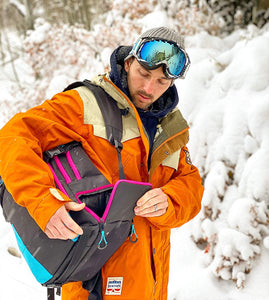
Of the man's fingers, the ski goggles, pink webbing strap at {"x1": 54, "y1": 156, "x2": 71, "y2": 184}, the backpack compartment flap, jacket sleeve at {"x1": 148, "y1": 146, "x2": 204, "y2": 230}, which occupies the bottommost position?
jacket sleeve at {"x1": 148, "y1": 146, "x2": 204, "y2": 230}

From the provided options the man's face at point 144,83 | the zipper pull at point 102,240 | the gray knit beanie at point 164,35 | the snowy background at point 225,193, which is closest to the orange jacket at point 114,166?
the man's face at point 144,83

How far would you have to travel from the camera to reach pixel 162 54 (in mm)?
1639

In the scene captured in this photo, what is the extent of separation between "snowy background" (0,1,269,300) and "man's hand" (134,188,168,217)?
174 centimetres

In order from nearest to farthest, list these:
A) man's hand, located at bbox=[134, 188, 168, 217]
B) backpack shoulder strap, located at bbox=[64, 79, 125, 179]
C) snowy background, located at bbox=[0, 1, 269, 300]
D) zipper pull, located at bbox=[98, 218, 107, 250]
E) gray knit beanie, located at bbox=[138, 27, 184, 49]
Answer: zipper pull, located at bbox=[98, 218, 107, 250] < man's hand, located at bbox=[134, 188, 168, 217] < backpack shoulder strap, located at bbox=[64, 79, 125, 179] < gray knit beanie, located at bbox=[138, 27, 184, 49] < snowy background, located at bbox=[0, 1, 269, 300]

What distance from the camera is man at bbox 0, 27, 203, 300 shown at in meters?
1.36

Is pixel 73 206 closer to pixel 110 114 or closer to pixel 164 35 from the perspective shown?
pixel 110 114

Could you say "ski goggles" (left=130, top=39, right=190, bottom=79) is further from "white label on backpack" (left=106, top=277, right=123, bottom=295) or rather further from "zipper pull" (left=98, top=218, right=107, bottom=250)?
"white label on backpack" (left=106, top=277, right=123, bottom=295)

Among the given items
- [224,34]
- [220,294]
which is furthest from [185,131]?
[224,34]

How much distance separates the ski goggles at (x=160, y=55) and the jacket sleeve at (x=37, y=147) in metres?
0.42

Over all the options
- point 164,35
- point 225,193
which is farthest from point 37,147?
point 225,193

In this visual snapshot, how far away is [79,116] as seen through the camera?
1533 millimetres


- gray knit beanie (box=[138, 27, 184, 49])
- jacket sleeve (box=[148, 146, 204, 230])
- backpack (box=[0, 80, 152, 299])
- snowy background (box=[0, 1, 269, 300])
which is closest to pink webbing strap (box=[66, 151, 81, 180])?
backpack (box=[0, 80, 152, 299])

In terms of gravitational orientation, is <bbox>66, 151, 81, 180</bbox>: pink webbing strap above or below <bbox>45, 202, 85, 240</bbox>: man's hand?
above

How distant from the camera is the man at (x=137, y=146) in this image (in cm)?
136
